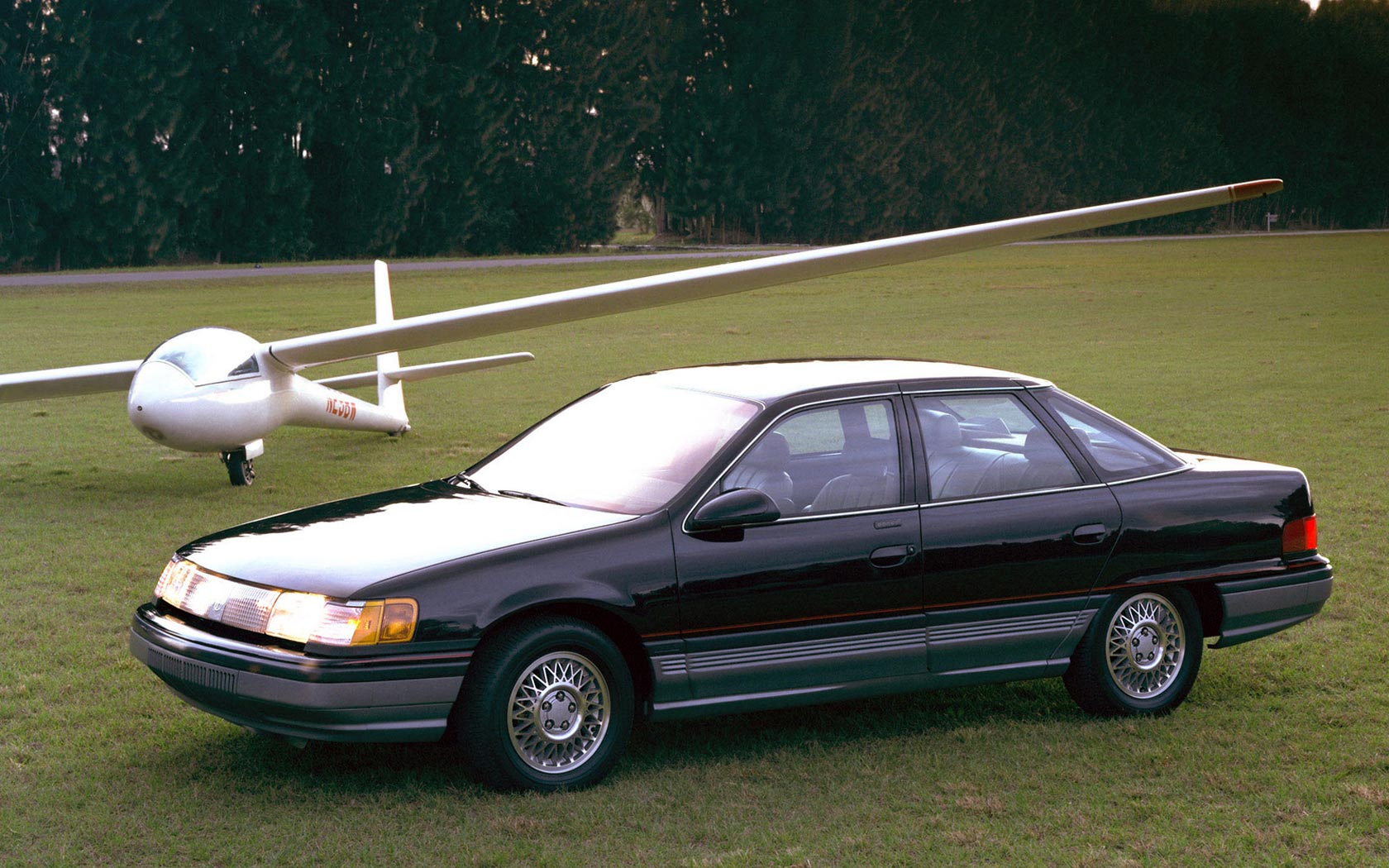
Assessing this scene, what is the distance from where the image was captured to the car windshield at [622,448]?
233 inches

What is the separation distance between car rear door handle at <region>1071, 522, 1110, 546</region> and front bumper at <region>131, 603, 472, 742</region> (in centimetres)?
269

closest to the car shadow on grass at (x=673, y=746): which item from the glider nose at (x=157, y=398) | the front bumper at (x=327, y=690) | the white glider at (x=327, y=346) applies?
the front bumper at (x=327, y=690)

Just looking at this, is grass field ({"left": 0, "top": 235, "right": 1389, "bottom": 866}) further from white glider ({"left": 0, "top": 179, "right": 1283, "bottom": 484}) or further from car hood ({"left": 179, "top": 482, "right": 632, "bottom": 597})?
car hood ({"left": 179, "top": 482, "right": 632, "bottom": 597})

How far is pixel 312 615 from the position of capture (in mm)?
5117

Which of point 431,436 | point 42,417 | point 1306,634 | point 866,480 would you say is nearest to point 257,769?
point 866,480

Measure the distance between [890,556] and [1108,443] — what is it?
136 centimetres

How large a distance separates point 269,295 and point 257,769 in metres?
36.1

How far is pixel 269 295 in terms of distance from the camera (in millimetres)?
39938

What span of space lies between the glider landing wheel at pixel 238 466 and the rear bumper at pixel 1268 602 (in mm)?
9426

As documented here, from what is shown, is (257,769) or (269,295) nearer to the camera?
(257,769)

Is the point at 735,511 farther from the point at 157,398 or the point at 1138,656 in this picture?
the point at 157,398

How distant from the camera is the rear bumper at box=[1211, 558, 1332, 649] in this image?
6.44 m

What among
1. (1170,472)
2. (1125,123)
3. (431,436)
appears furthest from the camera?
(1125,123)

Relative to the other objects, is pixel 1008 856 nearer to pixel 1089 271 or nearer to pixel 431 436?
pixel 431 436
